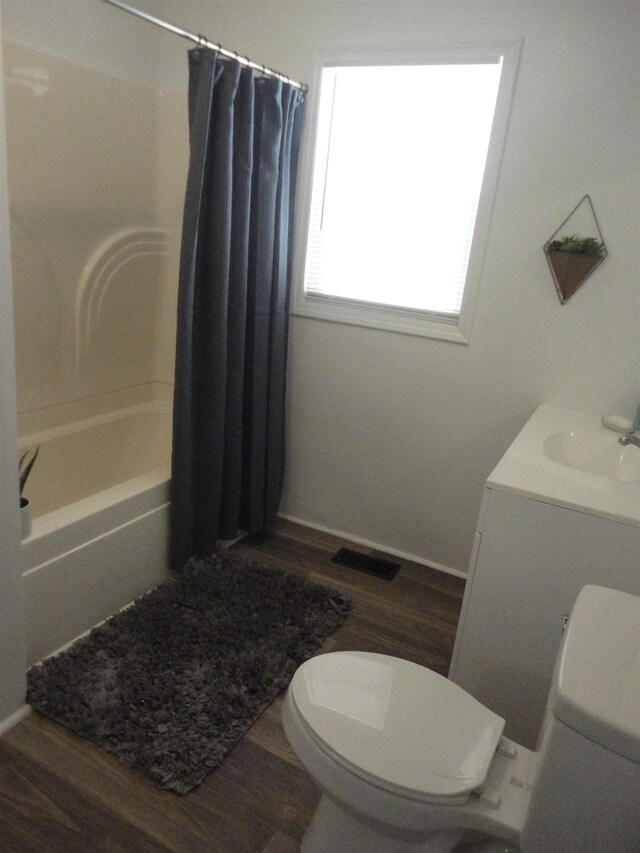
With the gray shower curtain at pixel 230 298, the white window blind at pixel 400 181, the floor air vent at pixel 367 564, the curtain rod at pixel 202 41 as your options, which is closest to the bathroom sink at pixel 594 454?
the white window blind at pixel 400 181

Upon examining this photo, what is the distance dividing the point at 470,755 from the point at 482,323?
1.57 meters

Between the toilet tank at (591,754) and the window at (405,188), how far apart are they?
155 centimetres

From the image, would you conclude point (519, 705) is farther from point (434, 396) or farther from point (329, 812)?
point (434, 396)

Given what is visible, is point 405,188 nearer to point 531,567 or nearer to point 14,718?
point 531,567

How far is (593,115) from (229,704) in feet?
7.05

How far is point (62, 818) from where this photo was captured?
56.8 inches

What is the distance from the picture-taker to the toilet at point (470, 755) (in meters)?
0.93

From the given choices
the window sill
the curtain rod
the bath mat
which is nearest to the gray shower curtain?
the curtain rod

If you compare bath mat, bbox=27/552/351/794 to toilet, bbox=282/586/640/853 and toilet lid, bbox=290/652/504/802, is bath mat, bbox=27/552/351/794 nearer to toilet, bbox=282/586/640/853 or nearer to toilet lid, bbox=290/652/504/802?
toilet, bbox=282/586/640/853

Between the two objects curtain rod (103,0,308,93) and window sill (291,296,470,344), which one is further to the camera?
window sill (291,296,470,344)

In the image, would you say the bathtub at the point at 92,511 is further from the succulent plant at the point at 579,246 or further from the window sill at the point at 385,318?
the succulent plant at the point at 579,246

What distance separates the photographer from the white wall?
2.01 metres

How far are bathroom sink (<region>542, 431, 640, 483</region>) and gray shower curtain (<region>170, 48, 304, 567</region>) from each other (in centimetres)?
114

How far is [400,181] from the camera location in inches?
94.7
